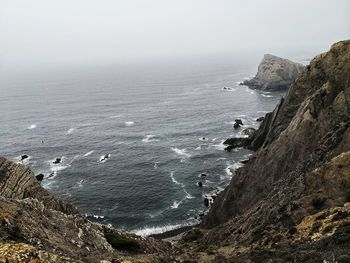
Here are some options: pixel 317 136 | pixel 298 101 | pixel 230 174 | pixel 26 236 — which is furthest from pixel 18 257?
pixel 230 174

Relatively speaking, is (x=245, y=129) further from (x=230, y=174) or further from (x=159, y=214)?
(x=159, y=214)

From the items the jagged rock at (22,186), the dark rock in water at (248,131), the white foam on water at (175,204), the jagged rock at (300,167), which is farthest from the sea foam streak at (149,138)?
the jagged rock at (22,186)

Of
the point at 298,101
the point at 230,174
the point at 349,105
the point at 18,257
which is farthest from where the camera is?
the point at 230,174

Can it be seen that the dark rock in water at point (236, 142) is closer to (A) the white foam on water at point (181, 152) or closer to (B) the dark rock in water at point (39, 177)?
(A) the white foam on water at point (181, 152)

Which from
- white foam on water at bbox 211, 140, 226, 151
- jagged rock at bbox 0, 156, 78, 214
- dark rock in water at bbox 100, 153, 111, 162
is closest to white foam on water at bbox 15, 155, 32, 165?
dark rock in water at bbox 100, 153, 111, 162

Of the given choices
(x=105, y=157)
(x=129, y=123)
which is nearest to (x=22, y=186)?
(x=105, y=157)

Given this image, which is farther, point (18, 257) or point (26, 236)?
point (26, 236)

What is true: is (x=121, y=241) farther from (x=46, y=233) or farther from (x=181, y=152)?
(x=181, y=152)

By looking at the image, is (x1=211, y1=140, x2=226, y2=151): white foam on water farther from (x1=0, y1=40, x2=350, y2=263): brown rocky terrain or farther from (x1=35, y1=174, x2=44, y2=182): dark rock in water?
(x1=35, y1=174, x2=44, y2=182): dark rock in water
